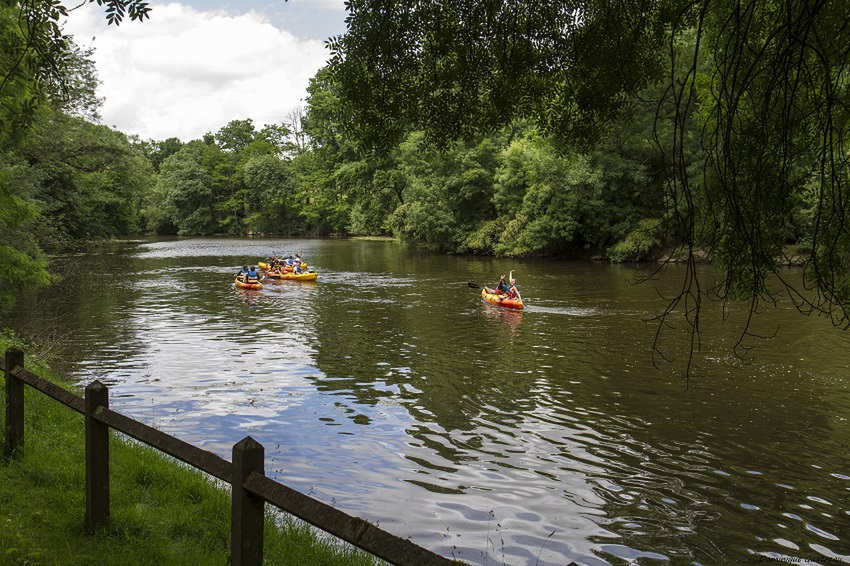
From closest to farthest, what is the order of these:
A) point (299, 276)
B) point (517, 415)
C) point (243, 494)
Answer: point (243, 494)
point (517, 415)
point (299, 276)

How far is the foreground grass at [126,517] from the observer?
4.41 meters

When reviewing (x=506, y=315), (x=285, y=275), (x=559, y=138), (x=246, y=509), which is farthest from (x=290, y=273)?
(x=246, y=509)

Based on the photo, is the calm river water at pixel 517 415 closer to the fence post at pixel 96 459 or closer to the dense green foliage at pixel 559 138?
the dense green foliage at pixel 559 138

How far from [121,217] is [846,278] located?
183 feet

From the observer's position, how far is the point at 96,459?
448cm

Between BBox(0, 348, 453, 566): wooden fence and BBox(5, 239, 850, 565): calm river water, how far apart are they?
3.47 m

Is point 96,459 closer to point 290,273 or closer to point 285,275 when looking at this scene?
point 285,275

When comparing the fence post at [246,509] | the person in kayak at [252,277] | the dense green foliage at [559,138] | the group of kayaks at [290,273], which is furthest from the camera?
the group of kayaks at [290,273]

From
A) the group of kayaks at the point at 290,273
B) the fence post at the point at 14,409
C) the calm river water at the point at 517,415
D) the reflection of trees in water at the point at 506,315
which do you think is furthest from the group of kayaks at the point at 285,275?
the fence post at the point at 14,409

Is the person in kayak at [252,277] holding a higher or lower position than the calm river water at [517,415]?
higher

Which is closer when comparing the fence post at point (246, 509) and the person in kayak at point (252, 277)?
the fence post at point (246, 509)

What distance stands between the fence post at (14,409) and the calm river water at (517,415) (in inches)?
127

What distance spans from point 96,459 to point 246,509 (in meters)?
1.94

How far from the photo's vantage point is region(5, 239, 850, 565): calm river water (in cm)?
720
